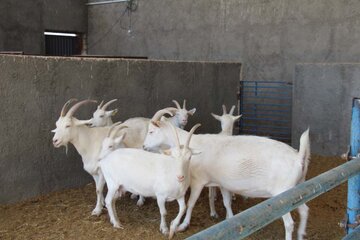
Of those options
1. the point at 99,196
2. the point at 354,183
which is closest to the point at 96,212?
the point at 99,196

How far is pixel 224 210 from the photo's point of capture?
16.8 feet

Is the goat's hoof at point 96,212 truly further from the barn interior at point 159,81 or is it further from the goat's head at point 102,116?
the goat's head at point 102,116

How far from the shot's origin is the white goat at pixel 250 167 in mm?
3887

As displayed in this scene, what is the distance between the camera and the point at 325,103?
8.15 m

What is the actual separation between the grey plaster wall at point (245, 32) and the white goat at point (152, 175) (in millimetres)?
6743

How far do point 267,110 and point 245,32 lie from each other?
2139 millimetres

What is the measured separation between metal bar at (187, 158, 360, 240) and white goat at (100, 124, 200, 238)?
7.05ft

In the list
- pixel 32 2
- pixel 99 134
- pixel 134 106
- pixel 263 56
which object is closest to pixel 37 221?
pixel 99 134

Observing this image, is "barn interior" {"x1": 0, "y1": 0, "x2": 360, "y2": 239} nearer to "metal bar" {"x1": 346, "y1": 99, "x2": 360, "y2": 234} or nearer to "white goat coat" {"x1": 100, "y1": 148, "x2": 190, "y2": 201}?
"white goat coat" {"x1": 100, "y1": 148, "x2": 190, "y2": 201}

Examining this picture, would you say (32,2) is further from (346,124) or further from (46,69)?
(346,124)

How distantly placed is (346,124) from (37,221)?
18.9 feet

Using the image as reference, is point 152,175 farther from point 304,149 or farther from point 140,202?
point 304,149

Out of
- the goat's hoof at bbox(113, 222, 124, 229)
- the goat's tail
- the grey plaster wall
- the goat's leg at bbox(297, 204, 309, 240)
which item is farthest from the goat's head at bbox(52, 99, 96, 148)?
the grey plaster wall

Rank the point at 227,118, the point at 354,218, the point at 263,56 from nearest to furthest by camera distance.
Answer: the point at 354,218 → the point at 227,118 → the point at 263,56
